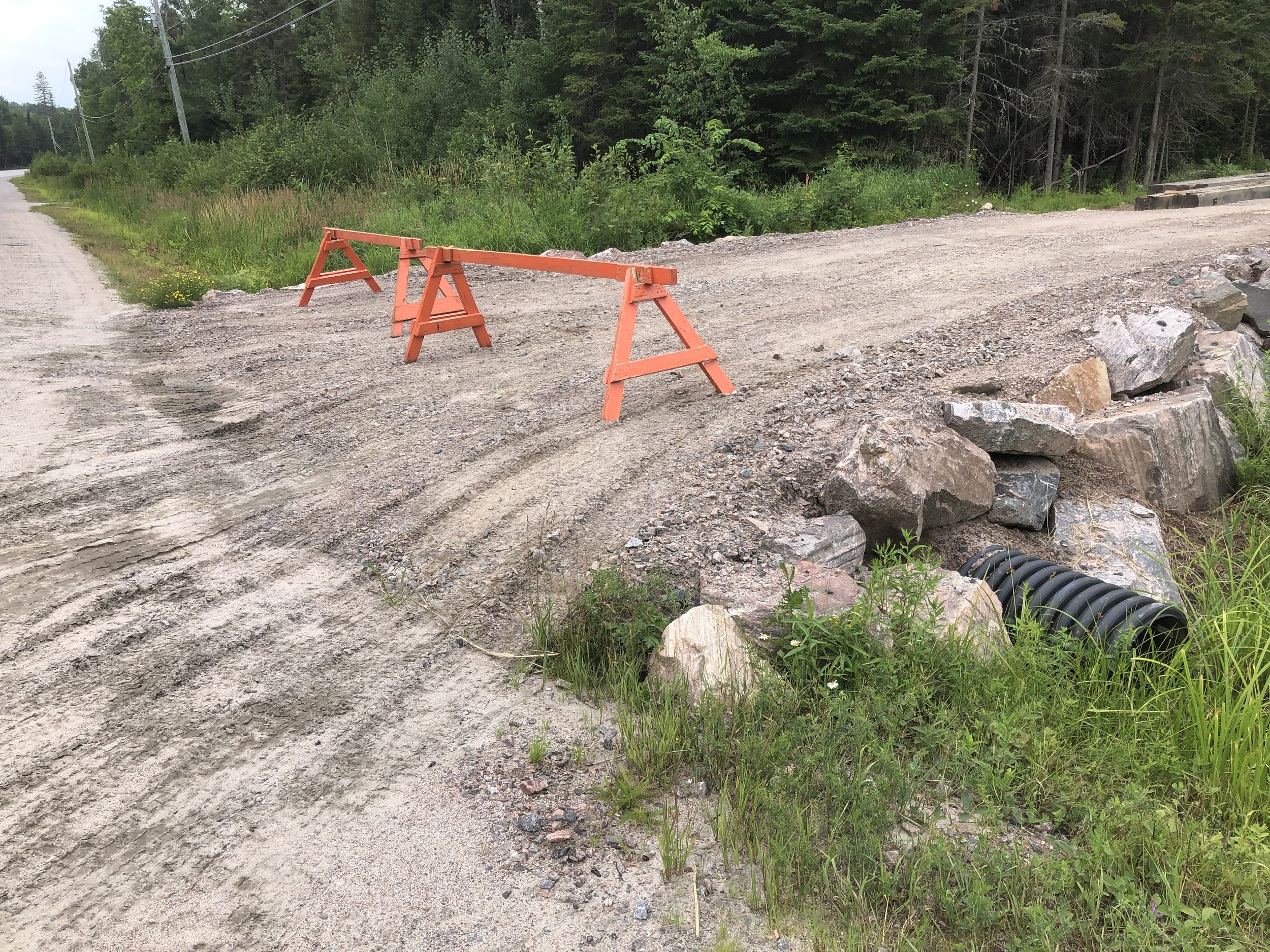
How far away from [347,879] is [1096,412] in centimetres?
478

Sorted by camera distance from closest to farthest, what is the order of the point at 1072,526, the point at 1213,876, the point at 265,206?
the point at 1213,876 < the point at 1072,526 < the point at 265,206

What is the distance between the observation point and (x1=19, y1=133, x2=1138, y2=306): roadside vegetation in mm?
11414

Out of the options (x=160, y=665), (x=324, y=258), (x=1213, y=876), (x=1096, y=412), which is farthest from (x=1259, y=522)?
(x=324, y=258)

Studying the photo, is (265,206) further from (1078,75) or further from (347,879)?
(1078,75)

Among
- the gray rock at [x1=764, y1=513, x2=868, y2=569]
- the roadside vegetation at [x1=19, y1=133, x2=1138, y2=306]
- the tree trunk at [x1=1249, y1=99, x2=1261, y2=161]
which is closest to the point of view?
the gray rock at [x1=764, y1=513, x2=868, y2=569]

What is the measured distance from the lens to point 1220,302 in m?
6.13

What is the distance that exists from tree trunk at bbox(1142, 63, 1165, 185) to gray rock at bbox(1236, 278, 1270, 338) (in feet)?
52.1

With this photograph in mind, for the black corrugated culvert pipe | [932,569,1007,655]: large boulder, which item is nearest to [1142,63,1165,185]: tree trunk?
the black corrugated culvert pipe

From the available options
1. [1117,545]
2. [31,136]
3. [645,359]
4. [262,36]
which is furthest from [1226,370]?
[31,136]

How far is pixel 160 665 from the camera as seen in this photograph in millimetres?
3119

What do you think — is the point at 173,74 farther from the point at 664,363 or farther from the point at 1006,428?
the point at 1006,428

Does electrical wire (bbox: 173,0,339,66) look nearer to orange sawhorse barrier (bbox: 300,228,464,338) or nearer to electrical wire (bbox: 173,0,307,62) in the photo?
electrical wire (bbox: 173,0,307,62)

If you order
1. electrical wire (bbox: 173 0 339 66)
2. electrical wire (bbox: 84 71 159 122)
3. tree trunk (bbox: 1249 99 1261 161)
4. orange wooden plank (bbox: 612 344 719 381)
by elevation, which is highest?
electrical wire (bbox: 173 0 339 66)

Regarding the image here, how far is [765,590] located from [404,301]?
5625 mm
